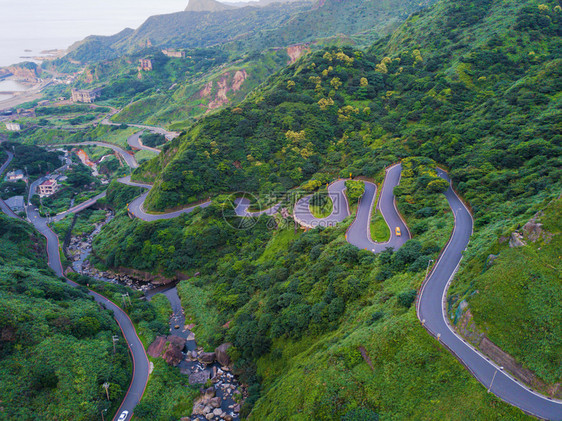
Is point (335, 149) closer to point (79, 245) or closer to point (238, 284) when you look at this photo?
point (238, 284)

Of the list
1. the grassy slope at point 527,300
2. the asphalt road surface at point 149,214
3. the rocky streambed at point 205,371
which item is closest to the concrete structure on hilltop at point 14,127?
→ the asphalt road surface at point 149,214

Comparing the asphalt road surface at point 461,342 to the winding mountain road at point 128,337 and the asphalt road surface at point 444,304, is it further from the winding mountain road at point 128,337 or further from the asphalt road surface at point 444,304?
the winding mountain road at point 128,337

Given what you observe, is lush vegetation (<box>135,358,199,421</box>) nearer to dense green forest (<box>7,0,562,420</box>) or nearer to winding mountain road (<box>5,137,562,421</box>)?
dense green forest (<box>7,0,562,420</box>)

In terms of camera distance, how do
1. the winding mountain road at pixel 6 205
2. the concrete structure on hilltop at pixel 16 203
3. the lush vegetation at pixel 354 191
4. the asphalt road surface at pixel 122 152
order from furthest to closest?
1. the asphalt road surface at pixel 122 152
2. the concrete structure on hilltop at pixel 16 203
3. the winding mountain road at pixel 6 205
4. the lush vegetation at pixel 354 191

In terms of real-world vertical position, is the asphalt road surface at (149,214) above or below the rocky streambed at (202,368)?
above

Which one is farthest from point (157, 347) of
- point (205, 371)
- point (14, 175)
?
point (14, 175)

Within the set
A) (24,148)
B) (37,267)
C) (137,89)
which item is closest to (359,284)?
(37,267)
